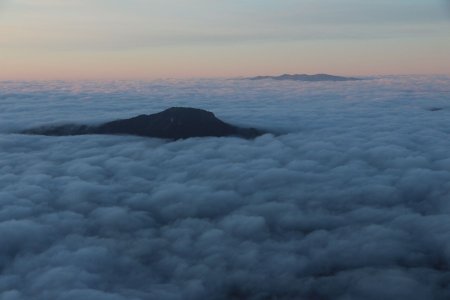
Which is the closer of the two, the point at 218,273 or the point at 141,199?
the point at 218,273

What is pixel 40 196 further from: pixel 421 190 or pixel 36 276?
pixel 421 190

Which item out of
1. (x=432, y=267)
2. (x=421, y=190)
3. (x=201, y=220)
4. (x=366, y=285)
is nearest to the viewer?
(x=366, y=285)

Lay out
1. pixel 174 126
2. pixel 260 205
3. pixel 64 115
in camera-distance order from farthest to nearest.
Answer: pixel 64 115, pixel 174 126, pixel 260 205

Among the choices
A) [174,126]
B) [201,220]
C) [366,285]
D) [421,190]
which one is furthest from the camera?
[174,126]

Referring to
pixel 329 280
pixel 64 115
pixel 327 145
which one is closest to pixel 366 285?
pixel 329 280

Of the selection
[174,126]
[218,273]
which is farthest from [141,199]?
[174,126]

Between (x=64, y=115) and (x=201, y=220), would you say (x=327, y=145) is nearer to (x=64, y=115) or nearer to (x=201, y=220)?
(x=201, y=220)
